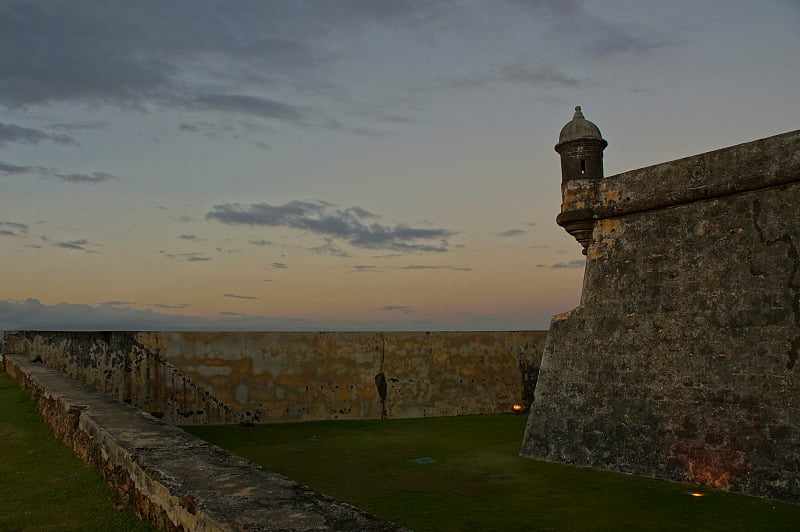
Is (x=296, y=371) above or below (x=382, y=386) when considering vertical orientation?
above

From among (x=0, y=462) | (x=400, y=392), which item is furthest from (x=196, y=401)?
(x=0, y=462)

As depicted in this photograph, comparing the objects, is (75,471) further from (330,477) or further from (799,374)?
(799,374)

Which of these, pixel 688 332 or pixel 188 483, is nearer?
pixel 188 483

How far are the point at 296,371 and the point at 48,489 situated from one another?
22.6 ft

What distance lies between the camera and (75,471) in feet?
15.1

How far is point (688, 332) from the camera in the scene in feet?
22.3

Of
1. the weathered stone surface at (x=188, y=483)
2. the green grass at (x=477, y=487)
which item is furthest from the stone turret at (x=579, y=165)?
the weathered stone surface at (x=188, y=483)

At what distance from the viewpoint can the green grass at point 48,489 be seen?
138 inches

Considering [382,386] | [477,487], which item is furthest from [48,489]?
[382,386]

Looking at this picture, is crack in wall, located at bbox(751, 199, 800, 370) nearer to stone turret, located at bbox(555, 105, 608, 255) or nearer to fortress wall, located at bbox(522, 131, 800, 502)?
fortress wall, located at bbox(522, 131, 800, 502)

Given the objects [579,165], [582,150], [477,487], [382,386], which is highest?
[582,150]

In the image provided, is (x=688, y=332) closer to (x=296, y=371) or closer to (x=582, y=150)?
(x=582, y=150)

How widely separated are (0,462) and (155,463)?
2343 mm

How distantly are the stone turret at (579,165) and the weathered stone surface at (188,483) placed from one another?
5.57 metres
